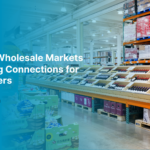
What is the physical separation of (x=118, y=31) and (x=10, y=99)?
1473cm

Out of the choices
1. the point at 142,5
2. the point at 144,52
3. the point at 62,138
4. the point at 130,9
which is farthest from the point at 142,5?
the point at 62,138

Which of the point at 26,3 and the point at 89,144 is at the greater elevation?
the point at 26,3

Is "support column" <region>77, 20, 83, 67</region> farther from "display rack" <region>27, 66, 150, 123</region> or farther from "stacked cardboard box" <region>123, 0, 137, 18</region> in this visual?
"stacked cardboard box" <region>123, 0, 137, 18</region>

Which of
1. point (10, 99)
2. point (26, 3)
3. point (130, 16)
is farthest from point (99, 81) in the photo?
point (26, 3)

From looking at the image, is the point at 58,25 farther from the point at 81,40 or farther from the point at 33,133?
the point at 33,133

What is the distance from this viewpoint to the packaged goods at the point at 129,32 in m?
6.00

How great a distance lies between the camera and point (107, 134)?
429cm

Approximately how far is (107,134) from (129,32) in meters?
3.54

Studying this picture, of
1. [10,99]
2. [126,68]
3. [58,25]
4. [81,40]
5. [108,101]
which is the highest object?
[58,25]

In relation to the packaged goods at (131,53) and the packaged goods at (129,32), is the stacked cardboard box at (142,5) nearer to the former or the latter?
the packaged goods at (129,32)

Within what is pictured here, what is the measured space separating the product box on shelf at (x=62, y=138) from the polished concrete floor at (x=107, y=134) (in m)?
0.74

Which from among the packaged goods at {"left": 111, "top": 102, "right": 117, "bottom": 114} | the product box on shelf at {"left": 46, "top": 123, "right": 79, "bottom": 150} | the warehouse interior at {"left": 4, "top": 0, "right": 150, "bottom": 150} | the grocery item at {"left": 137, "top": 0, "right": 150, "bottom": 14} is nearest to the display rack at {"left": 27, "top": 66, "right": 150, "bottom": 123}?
the warehouse interior at {"left": 4, "top": 0, "right": 150, "bottom": 150}

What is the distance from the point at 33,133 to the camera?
8.30 feet

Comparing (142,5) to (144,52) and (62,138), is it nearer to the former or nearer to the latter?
(144,52)
